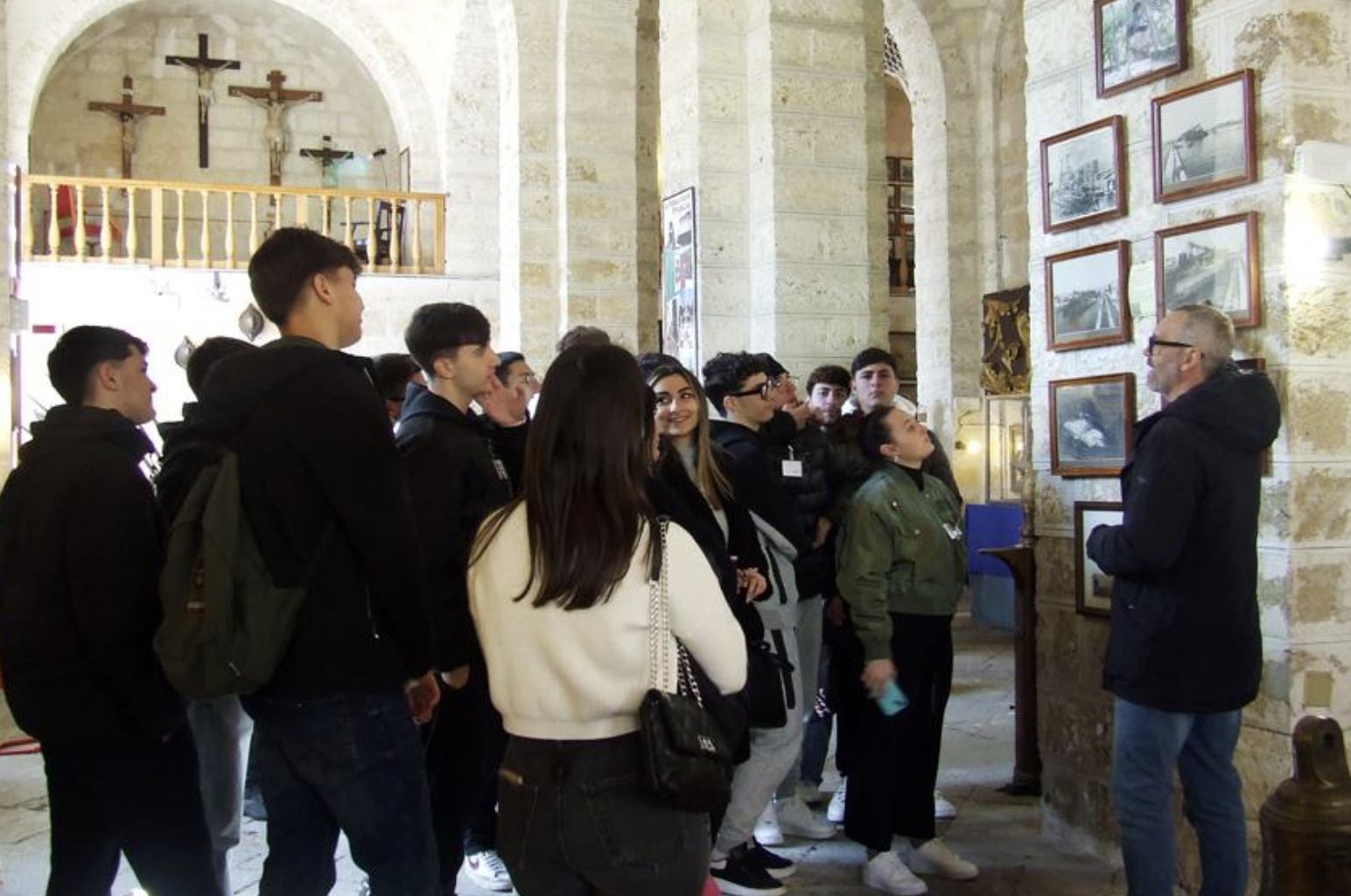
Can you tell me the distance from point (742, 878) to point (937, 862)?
0.62m

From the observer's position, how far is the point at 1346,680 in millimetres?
3281

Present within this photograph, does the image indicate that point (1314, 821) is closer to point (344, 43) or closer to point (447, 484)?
point (447, 484)

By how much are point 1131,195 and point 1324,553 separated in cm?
114

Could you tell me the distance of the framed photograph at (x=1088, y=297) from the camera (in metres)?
3.71

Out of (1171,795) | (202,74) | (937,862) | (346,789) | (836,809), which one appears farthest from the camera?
(202,74)

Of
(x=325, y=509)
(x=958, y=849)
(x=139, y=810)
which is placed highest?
(x=325, y=509)

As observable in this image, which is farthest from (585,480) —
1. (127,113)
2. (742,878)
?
(127,113)

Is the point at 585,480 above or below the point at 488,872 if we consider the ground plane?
above

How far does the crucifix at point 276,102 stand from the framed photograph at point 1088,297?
14529 millimetres

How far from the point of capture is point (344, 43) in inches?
650

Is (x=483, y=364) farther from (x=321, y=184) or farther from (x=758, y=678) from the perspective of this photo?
(x=321, y=184)

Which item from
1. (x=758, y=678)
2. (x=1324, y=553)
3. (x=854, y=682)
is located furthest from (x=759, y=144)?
(x=758, y=678)

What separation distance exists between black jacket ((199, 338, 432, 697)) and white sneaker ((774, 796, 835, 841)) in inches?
91.1

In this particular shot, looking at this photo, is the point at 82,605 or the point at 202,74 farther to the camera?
the point at 202,74
